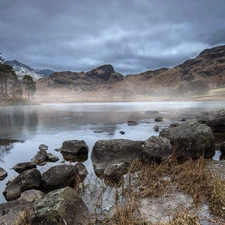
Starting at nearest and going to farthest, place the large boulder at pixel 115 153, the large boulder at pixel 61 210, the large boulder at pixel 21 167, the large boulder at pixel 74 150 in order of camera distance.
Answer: the large boulder at pixel 61 210 < the large boulder at pixel 21 167 < the large boulder at pixel 115 153 < the large boulder at pixel 74 150

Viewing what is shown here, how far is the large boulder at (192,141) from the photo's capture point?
42.0 ft

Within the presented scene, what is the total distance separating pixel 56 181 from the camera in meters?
9.77

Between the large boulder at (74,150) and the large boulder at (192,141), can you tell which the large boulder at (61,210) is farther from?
the large boulder at (74,150)

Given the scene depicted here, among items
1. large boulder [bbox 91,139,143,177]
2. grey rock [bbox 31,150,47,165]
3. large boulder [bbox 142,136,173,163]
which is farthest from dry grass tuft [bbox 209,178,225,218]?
grey rock [bbox 31,150,47,165]

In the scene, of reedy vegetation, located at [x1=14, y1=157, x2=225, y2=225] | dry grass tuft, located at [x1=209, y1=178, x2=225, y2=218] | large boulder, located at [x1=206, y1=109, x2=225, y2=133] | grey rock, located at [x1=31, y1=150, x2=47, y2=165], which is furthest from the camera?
large boulder, located at [x1=206, y1=109, x2=225, y2=133]

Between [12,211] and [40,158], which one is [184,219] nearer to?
[12,211]

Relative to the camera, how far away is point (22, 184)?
9.48 m

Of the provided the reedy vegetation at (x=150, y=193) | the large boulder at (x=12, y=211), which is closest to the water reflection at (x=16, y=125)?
the large boulder at (x=12, y=211)

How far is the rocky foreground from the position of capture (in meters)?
6.08

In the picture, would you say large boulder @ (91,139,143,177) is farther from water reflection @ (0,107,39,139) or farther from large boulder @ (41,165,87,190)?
water reflection @ (0,107,39,139)

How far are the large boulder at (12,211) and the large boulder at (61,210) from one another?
74 cm

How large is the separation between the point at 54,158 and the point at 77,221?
8.89 metres

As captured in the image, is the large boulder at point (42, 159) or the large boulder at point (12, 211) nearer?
the large boulder at point (12, 211)

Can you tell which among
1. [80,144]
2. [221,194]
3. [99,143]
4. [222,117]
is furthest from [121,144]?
[222,117]
